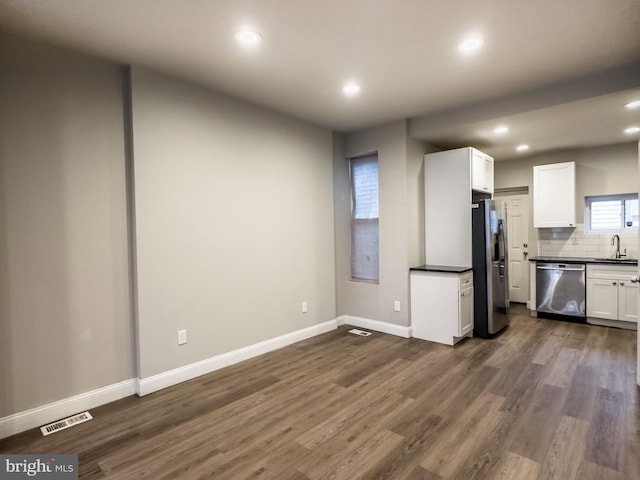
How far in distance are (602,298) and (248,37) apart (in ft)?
17.4

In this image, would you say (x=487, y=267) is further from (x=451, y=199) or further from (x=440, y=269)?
(x=451, y=199)

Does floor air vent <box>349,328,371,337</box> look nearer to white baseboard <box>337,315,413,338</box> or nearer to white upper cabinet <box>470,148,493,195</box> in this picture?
white baseboard <box>337,315,413,338</box>

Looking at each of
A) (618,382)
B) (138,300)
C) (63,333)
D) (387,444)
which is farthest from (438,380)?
(63,333)

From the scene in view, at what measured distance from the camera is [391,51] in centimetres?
262

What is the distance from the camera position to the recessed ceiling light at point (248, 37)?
2.33m

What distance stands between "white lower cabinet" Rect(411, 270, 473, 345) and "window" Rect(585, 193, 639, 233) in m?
2.61

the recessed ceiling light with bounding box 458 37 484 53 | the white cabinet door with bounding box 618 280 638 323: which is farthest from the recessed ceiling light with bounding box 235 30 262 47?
the white cabinet door with bounding box 618 280 638 323

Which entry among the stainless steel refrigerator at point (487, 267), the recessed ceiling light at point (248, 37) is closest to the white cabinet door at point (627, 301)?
the stainless steel refrigerator at point (487, 267)

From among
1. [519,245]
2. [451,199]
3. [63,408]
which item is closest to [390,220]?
[451,199]

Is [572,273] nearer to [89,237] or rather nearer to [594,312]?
[594,312]

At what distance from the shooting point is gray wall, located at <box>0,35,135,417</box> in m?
2.30

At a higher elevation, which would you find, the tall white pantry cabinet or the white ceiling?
the white ceiling

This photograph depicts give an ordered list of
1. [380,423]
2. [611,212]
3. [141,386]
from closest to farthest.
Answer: [380,423] < [141,386] < [611,212]

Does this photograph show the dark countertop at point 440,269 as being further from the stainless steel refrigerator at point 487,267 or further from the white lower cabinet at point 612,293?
the white lower cabinet at point 612,293
